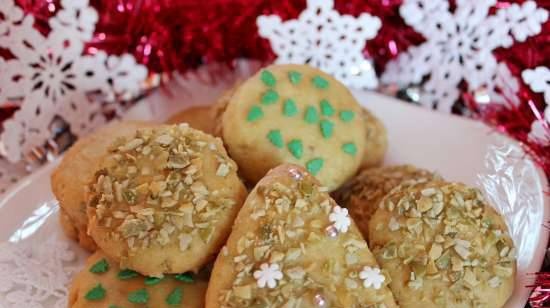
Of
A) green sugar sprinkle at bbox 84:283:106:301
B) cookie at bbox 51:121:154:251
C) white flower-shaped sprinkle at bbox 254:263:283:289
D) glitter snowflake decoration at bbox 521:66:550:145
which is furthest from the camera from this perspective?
glitter snowflake decoration at bbox 521:66:550:145

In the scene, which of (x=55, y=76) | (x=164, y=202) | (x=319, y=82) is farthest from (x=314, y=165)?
(x=55, y=76)

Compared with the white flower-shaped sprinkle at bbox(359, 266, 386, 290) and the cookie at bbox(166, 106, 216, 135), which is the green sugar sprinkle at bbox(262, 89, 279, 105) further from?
the white flower-shaped sprinkle at bbox(359, 266, 386, 290)

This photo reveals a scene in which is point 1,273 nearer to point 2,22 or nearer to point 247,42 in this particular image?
point 2,22

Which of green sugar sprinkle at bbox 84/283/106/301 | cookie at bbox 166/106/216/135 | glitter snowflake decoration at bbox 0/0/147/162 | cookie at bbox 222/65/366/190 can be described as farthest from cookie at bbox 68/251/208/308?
glitter snowflake decoration at bbox 0/0/147/162

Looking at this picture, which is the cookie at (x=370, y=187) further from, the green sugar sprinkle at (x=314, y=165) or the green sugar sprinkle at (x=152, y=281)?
the green sugar sprinkle at (x=152, y=281)

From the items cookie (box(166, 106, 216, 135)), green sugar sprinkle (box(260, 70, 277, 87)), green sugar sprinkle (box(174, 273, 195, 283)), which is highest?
green sugar sprinkle (box(260, 70, 277, 87))

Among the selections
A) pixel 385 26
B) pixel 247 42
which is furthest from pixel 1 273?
pixel 385 26

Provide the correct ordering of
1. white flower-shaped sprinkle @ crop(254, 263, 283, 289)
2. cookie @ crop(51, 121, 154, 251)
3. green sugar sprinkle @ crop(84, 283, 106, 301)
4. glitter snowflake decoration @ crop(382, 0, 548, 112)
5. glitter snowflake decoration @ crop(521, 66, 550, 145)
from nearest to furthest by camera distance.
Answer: white flower-shaped sprinkle @ crop(254, 263, 283, 289) < green sugar sprinkle @ crop(84, 283, 106, 301) < cookie @ crop(51, 121, 154, 251) < glitter snowflake decoration @ crop(521, 66, 550, 145) < glitter snowflake decoration @ crop(382, 0, 548, 112)
